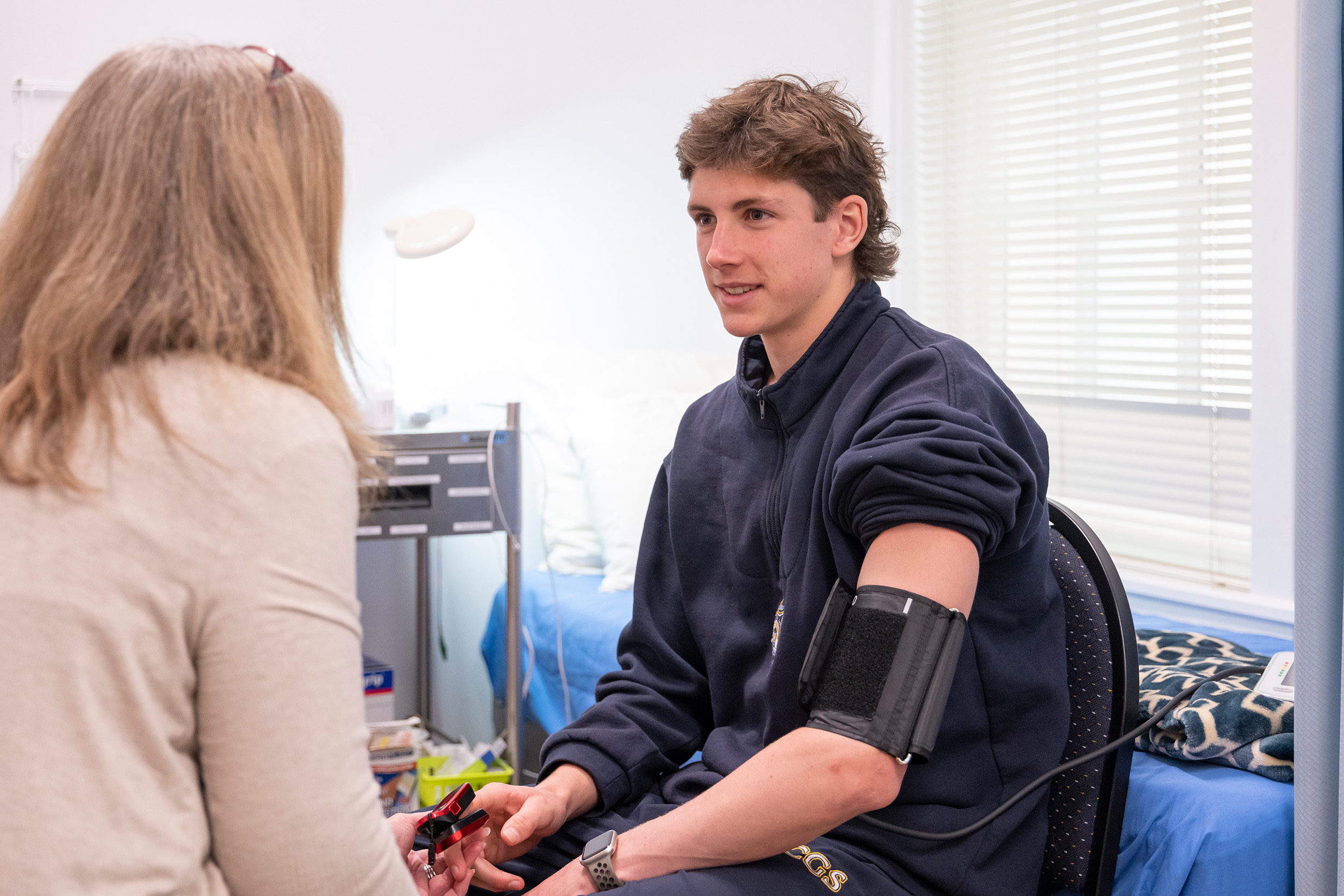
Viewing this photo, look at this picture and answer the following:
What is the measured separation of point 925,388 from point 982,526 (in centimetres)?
17

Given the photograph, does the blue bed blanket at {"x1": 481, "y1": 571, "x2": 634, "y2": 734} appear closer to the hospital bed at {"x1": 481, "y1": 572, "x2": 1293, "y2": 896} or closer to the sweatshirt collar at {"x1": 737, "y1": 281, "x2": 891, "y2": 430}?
the sweatshirt collar at {"x1": 737, "y1": 281, "x2": 891, "y2": 430}

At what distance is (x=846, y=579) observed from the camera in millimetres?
1040

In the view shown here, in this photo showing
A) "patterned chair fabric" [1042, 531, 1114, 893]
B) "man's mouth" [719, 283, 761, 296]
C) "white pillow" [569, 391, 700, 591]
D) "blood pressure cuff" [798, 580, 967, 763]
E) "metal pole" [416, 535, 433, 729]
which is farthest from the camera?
"metal pole" [416, 535, 433, 729]

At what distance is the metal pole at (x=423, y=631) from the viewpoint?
2.81 m

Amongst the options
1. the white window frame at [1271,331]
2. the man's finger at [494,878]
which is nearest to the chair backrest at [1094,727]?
the man's finger at [494,878]

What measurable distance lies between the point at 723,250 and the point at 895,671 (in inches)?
21.0

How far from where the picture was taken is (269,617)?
0.61 meters

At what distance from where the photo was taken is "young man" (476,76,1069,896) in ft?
3.11

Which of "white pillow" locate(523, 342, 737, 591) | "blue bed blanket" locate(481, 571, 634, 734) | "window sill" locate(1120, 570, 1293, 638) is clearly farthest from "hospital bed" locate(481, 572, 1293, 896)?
"white pillow" locate(523, 342, 737, 591)

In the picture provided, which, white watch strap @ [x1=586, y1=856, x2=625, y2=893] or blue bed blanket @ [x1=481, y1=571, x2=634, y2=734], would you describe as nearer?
white watch strap @ [x1=586, y1=856, x2=625, y2=893]

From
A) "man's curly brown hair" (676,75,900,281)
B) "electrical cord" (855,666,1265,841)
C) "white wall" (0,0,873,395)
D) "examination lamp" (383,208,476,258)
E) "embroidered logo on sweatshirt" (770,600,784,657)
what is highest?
"white wall" (0,0,873,395)

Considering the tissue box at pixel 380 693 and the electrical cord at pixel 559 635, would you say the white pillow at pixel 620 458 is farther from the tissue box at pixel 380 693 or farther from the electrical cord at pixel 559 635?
the tissue box at pixel 380 693

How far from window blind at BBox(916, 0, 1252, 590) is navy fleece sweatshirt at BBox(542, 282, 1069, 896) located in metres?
1.44

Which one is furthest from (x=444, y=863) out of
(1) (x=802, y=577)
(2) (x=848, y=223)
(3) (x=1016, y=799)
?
(2) (x=848, y=223)
